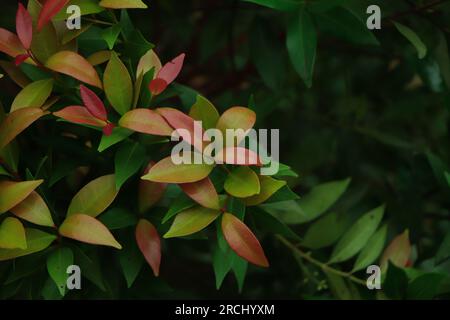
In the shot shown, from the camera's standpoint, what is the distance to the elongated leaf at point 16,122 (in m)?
0.79

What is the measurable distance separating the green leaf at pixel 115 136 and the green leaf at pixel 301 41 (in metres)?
0.25

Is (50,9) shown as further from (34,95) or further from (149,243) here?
(149,243)

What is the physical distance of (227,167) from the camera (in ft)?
2.70

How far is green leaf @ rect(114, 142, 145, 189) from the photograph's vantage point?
803 millimetres

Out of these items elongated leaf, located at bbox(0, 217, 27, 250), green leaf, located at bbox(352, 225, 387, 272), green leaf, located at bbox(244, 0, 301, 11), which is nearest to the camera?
elongated leaf, located at bbox(0, 217, 27, 250)

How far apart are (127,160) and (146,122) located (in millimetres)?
60

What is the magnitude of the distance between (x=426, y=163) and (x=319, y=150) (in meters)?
0.18

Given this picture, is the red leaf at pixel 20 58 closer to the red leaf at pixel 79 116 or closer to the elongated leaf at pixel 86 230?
the red leaf at pixel 79 116

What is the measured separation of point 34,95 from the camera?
82 cm

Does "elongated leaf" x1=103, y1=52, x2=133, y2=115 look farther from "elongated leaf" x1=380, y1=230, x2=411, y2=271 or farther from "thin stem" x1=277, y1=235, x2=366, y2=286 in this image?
"elongated leaf" x1=380, y1=230, x2=411, y2=271

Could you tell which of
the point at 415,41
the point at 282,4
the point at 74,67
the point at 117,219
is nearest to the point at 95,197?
the point at 117,219

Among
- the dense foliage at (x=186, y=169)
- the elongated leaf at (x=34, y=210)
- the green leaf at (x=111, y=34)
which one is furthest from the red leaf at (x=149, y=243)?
the green leaf at (x=111, y=34)

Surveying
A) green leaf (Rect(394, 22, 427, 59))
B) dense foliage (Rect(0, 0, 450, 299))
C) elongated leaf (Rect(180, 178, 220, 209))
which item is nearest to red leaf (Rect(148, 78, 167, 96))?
dense foliage (Rect(0, 0, 450, 299))

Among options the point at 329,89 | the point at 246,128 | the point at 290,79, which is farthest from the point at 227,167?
the point at 329,89
